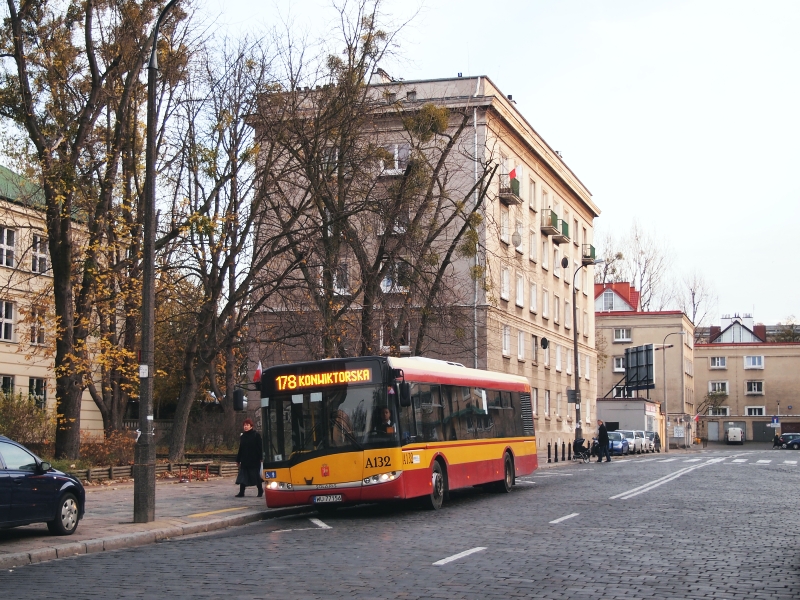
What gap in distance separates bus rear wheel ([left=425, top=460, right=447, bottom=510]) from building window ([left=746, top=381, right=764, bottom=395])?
10362 centimetres

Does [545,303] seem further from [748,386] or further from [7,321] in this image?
[748,386]

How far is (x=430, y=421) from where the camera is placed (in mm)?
20109

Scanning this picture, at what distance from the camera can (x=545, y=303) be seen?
2451 inches

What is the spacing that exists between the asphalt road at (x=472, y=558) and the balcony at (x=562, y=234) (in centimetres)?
4282

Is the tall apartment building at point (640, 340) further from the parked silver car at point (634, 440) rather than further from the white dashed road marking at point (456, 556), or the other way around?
the white dashed road marking at point (456, 556)

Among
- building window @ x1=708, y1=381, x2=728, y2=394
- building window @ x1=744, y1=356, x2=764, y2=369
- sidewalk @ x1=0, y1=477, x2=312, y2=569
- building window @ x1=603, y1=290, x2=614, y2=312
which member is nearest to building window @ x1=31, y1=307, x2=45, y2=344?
sidewalk @ x1=0, y1=477, x2=312, y2=569

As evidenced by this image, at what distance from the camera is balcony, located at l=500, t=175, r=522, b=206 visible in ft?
168

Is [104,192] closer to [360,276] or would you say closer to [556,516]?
[360,276]

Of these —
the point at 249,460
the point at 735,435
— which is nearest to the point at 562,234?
the point at 249,460

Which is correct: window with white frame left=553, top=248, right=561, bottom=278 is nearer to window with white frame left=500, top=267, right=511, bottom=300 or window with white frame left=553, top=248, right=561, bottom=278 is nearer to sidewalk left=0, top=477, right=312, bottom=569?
window with white frame left=500, top=267, right=511, bottom=300

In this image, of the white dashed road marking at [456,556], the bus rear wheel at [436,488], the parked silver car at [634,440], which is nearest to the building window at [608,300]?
the parked silver car at [634,440]

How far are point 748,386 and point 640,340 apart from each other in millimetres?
26203

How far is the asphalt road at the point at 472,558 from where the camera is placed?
1012 centimetres

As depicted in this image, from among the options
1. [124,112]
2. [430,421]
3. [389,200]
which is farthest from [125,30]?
[430,421]
